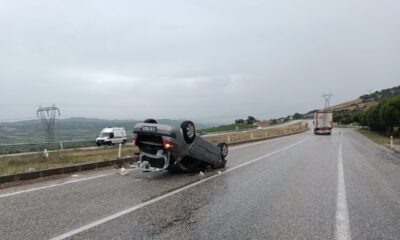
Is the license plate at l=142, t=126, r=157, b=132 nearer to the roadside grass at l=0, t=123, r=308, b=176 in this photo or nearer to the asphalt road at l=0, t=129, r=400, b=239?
the asphalt road at l=0, t=129, r=400, b=239

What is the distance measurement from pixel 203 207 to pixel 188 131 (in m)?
4.05

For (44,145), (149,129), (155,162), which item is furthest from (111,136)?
(149,129)

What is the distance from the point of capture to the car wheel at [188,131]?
10.7m

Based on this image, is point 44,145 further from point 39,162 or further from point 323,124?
point 323,124

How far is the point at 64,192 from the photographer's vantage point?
8.45 meters

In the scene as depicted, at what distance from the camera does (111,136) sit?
40.7 meters

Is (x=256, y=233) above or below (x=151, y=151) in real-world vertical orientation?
below

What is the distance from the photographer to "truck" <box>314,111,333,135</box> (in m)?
55.9

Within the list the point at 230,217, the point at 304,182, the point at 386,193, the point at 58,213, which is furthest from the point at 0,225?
the point at 386,193

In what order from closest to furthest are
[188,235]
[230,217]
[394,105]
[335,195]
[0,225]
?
1. [188,235]
2. [0,225]
3. [230,217]
4. [335,195]
5. [394,105]

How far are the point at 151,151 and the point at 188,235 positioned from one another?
5601mm

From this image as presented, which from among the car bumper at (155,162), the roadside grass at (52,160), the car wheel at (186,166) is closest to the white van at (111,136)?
the roadside grass at (52,160)

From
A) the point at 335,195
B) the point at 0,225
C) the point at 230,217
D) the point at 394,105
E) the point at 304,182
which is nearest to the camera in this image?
the point at 0,225

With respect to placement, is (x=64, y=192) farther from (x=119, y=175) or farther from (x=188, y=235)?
(x=188, y=235)
